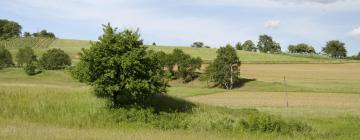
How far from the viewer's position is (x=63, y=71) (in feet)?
281

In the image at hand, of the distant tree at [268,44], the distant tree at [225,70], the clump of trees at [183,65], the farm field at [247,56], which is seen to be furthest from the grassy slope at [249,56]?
the distant tree at [268,44]

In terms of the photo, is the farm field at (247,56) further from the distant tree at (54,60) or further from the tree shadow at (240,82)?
the tree shadow at (240,82)

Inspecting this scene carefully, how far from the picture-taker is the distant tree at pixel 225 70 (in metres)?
77.7

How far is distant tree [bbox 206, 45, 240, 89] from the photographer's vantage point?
7769cm

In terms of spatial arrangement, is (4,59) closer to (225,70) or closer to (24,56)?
(24,56)

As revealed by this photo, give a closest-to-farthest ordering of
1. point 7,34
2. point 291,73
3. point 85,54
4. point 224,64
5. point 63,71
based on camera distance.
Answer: point 85,54, point 224,64, point 63,71, point 291,73, point 7,34

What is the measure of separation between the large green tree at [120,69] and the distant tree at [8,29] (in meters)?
157

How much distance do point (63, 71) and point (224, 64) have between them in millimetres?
28049

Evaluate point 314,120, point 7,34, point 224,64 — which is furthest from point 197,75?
point 7,34

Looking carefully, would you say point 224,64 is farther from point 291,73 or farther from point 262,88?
point 291,73

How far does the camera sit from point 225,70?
255 ft

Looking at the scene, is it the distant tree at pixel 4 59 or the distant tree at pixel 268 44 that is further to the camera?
the distant tree at pixel 268 44

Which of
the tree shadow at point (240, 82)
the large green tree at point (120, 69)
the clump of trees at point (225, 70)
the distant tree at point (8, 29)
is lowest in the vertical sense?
the tree shadow at point (240, 82)

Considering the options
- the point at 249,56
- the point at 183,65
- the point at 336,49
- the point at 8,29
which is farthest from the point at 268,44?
the point at 183,65
